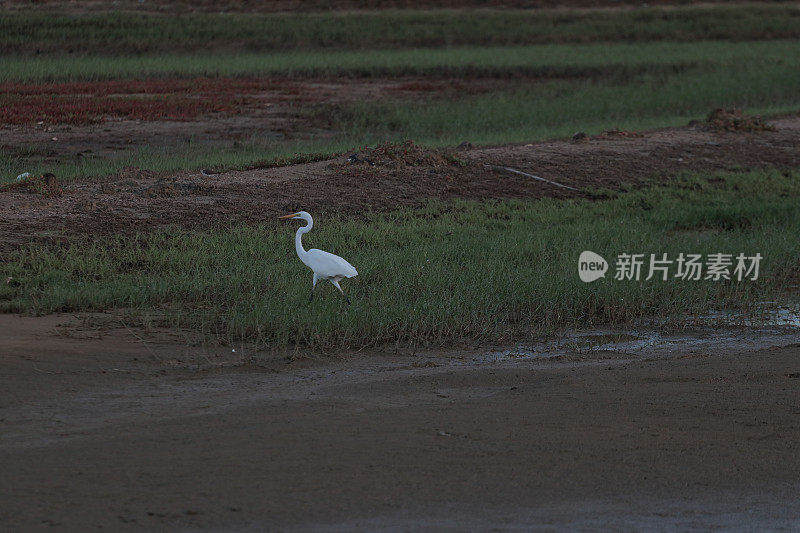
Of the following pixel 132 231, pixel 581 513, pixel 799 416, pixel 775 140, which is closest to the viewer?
pixel 581 513

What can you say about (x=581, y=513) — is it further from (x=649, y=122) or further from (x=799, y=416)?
(x=649, y=122)

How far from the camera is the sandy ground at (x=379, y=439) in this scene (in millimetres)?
4617

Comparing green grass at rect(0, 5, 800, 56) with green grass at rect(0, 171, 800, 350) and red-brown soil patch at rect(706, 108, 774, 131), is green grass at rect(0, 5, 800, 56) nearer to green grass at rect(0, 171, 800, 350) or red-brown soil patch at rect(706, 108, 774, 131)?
green grass at rect(0, 171, 800, 350)

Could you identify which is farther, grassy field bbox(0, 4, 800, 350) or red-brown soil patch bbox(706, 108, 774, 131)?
red-brown soil patch bbox(706, 108, 774, 131)

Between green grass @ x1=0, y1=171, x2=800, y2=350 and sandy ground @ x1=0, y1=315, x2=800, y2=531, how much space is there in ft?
1.45

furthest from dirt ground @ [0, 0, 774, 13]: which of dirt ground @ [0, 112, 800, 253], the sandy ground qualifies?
the sandy ground

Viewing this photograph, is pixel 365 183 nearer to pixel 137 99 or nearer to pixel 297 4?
pixel 137 99

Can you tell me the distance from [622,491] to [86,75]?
61.7 ft

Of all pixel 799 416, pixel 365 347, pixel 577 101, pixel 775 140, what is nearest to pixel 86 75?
pixel 577 101

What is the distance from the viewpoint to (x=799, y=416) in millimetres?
6000

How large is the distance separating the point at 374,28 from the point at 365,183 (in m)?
24.2

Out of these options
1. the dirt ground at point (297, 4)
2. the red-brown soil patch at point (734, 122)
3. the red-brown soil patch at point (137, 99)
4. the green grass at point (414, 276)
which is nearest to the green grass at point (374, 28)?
the dirt ground at point (297, 4)

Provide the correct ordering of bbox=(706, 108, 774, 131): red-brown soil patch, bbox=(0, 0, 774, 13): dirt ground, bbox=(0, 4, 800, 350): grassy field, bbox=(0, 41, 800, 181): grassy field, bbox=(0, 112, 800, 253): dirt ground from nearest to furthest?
bbox=(0, 4, 800, 350): grassy field → bbox=(0, 112, 800, 253): dirt ground → bbox=(0, 41, 800, 181): grassy field → bbox=(706, 108, 774, 131): red-brown soil patch → bbox=(0, 0, 774, 13): dirt ground

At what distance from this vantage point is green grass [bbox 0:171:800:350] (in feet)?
24.7
